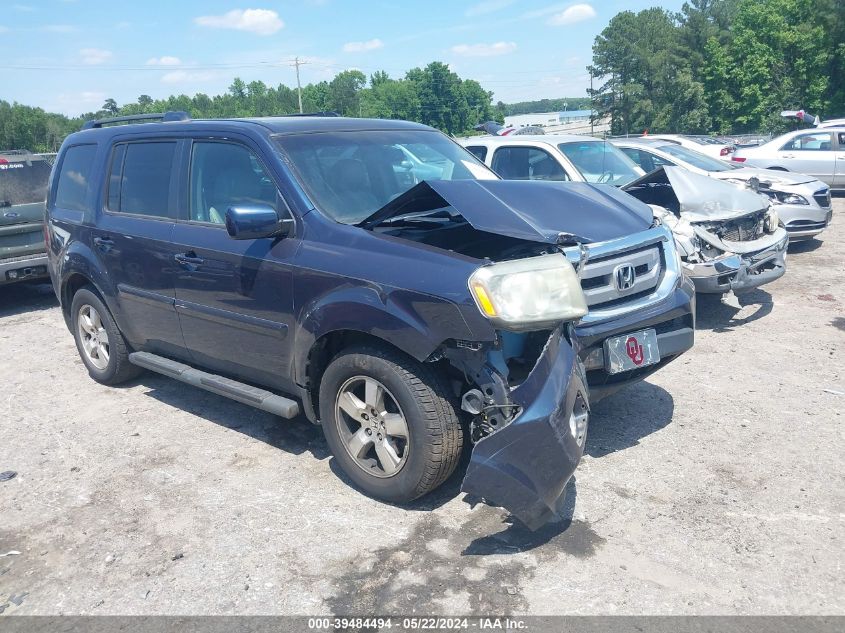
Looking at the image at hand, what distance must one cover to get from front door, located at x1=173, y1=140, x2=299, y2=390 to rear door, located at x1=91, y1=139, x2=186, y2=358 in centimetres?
16

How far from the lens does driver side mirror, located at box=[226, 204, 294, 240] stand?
361 centimetres

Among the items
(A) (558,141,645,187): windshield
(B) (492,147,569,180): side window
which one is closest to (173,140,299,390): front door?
(B) (492,147,569,180): side window

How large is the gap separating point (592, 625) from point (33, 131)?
117295mm

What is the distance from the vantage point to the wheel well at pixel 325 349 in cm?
357

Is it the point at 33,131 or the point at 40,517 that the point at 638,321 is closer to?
the point at 40,517

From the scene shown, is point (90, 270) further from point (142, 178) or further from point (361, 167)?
point (361, 167)

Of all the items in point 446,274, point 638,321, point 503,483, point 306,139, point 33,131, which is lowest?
point 503,483

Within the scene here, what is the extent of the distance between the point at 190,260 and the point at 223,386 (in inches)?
31.4

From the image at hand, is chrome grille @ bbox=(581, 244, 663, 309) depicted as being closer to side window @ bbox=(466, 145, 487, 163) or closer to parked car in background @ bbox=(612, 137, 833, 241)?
side window @ bbox=(466, 145, 487, 163)

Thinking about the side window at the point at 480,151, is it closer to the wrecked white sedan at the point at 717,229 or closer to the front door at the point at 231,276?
the wrecked white sedan at the point at 717,229

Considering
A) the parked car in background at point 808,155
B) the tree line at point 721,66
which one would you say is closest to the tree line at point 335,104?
the tree line at point 721,66

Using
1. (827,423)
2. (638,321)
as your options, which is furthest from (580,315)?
(827,423)

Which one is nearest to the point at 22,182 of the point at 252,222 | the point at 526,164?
the point at 526,164

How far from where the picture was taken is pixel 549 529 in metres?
3.37
